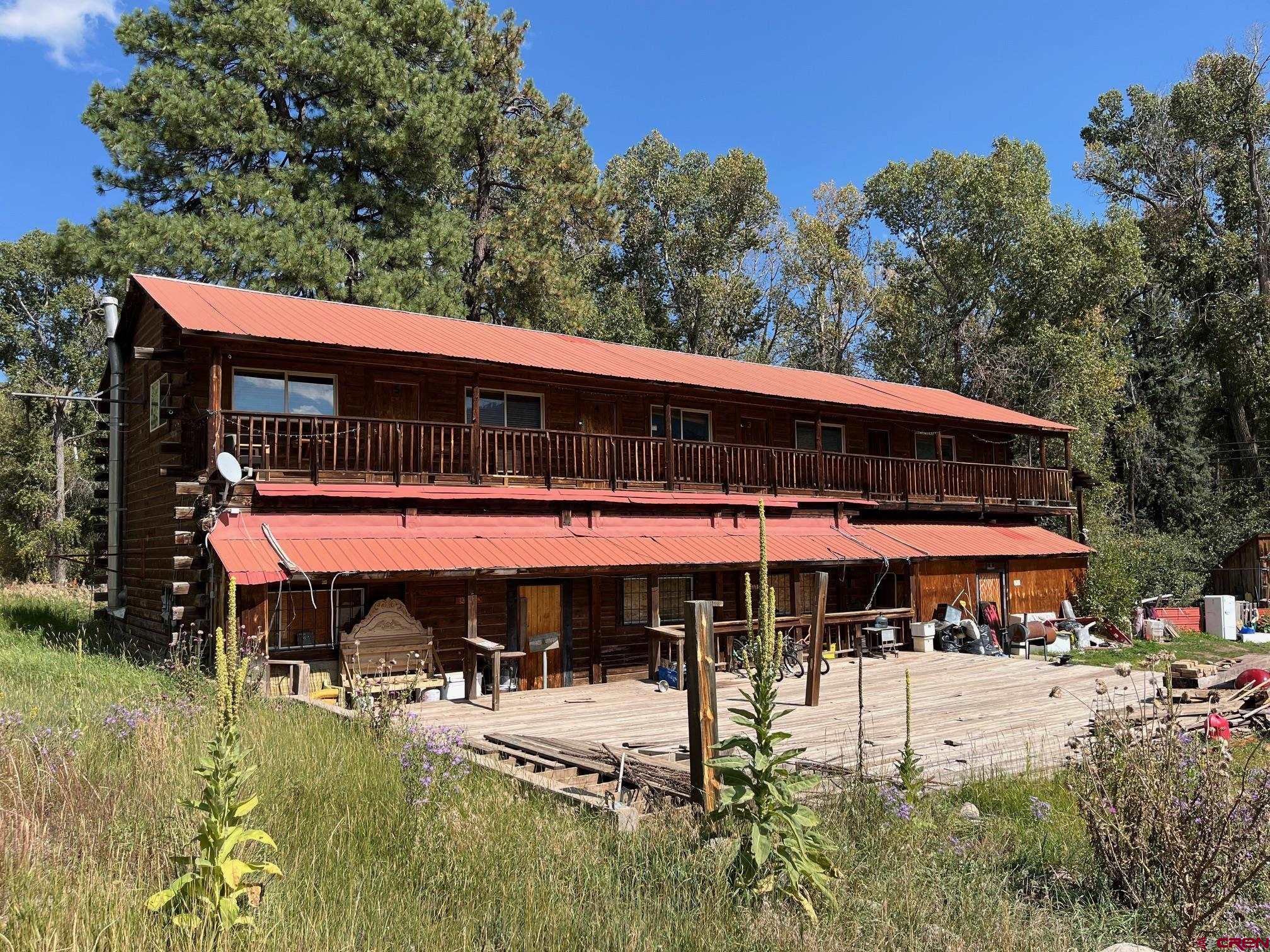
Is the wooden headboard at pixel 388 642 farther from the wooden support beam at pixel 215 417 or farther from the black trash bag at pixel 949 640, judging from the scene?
the black trash bag at pixel 949 640

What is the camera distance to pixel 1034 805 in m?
7.22

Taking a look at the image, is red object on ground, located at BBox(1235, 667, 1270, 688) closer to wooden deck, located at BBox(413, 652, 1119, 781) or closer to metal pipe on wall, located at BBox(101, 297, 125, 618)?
wooden deck, located at BBox(413, 652, 1119, 781)

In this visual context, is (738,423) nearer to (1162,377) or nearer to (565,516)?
(565,516)

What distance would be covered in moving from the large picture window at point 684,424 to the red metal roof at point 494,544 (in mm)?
2790

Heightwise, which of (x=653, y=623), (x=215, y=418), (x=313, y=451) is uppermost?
(x=215, y=418)

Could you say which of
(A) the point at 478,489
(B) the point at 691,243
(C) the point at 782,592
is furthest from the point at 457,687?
(B) the point at 691,243

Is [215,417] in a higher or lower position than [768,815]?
higher

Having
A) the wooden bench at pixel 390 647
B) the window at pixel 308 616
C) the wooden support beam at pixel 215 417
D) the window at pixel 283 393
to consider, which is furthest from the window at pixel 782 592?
the wooden support beam at pixel 215 417

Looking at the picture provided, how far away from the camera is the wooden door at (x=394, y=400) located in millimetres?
17297

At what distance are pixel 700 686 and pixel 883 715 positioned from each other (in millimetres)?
7197

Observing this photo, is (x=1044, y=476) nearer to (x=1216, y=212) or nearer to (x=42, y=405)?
(x=1216, y=212)

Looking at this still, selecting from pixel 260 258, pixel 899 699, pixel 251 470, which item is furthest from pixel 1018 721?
pixel 260 258

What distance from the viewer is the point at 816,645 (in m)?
13.3

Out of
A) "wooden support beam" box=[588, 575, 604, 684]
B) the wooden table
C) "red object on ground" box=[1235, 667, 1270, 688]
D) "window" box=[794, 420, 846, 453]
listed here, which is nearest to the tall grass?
the wooden table
